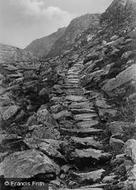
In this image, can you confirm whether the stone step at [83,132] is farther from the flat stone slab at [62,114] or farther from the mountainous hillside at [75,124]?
the flat stone slab at [62,114]

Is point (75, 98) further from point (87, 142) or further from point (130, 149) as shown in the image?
point (130, 149)

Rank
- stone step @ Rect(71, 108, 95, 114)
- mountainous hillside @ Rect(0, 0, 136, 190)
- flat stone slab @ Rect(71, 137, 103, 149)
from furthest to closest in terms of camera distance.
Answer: stone step @ Rect(71, 108, 95, 114), flat stone slab @ Rect(71, 137, 103, 149), mountainous hillside @ Rect(0, 0, 136, 190)

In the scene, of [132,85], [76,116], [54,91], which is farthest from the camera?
[54,91]

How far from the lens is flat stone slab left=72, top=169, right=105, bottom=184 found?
12.3 meters

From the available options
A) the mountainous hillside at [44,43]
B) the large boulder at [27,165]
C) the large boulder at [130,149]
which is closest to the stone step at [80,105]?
the large boulder at [130,149]

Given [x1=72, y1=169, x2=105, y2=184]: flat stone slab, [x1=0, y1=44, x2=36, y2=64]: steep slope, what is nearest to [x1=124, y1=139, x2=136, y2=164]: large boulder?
[x1=72, y1=169, x2=105, y2=184]: flat stone slab

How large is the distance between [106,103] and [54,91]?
4.99m

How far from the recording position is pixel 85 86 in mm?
24172

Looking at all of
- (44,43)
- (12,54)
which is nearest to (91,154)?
(12,54)

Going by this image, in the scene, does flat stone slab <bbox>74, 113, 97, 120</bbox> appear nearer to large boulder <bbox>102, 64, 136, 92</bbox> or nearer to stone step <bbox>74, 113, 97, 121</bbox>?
stone step <bbox>74, 113, 97, 121</bbox>

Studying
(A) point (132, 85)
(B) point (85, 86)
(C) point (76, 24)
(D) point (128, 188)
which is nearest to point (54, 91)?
(B) point (85, 86)

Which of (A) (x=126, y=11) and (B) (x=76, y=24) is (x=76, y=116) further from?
(B) (x=76, y=24)

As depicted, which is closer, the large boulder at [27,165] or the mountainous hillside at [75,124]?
the large boulder at [27,165]

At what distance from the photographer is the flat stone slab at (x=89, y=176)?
40.2 ft
